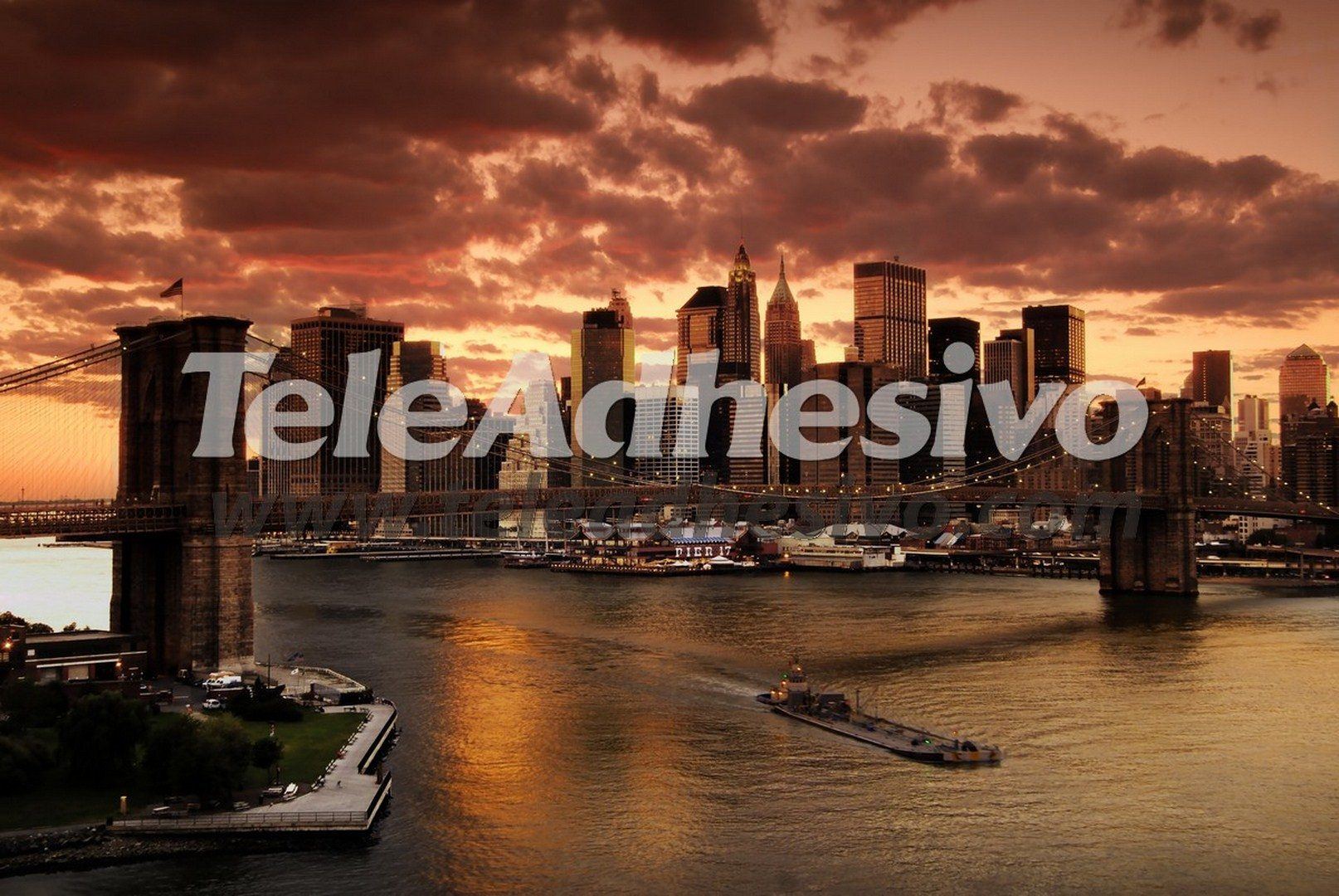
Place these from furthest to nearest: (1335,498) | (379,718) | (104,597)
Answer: (1335,498)
(104,597)
(379,718)

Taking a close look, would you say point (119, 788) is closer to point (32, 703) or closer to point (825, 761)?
point (32, 703)

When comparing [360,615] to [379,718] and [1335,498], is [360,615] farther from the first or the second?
[1335,498]

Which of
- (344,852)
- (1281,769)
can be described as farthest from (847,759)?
(344,852)

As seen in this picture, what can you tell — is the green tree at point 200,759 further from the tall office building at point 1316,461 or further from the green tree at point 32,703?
the tall office building at point 1316,461

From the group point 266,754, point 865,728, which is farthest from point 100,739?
point 865,728

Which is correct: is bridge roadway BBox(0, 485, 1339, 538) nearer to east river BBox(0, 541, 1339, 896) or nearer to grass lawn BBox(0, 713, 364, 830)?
east river BBox(0, 541, 1339, 896)

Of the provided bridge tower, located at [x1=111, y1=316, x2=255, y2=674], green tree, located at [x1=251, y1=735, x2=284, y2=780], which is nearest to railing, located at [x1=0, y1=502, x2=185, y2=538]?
bridge tower, located at [x1=111, y1=316, x2=255, y2=674]

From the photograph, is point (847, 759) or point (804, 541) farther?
point (804, 541)
